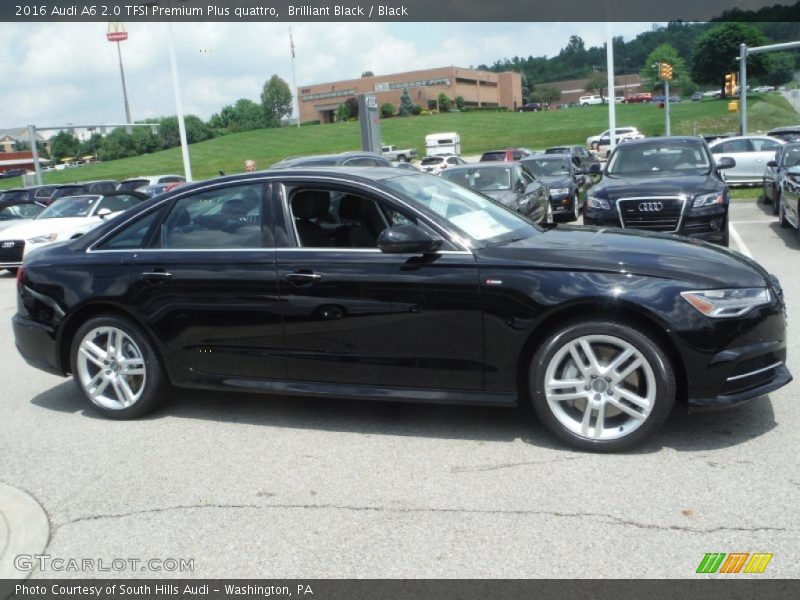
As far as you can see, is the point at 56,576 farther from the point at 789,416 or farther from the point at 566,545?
the point at 789,416

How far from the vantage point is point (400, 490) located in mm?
3977

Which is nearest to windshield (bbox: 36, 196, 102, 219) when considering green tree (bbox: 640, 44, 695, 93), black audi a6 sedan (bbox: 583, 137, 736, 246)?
black audi a6 sedan (bbox: 583, 137, 736, 246)

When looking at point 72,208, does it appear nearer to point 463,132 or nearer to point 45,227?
point 45,227

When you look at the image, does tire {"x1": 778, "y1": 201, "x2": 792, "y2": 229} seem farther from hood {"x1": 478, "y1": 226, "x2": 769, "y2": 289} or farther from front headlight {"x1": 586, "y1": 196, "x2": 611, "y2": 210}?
hood {"x1": 478, "y1": 226, "x2": 769, "y2": 289}

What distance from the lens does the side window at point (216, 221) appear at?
16.3 ft

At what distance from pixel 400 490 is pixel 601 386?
126cm

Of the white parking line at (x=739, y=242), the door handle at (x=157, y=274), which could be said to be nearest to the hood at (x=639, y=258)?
the door handle at (x=157, y=274)

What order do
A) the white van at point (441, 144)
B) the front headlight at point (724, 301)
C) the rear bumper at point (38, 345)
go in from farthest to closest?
the white van at point (441, 144)
the rear bumper at point (38, 345)
the front headlight at point (724, 301)

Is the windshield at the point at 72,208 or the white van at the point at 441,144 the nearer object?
the windshield at the point at 72,208

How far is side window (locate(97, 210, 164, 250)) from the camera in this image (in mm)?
5277

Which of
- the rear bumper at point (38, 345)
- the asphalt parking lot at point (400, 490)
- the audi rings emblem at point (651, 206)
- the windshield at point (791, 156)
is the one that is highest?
the windshield at point (791, 156)

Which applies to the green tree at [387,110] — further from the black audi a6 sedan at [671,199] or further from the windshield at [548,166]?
the black audi a6 sedan at [671,199]

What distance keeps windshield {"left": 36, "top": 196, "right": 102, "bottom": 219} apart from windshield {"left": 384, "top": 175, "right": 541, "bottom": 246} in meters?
11.8

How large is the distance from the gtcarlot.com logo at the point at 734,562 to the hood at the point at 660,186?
7.47 metres
